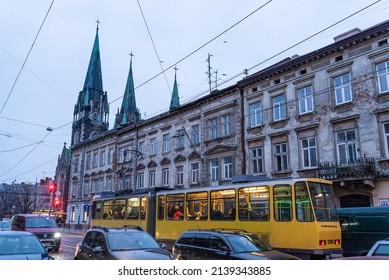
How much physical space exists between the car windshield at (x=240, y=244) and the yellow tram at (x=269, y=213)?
3161mm

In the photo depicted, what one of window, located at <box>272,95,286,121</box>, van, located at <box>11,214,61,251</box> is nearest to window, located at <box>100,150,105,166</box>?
van, located at <box>11,214,61,251</box>

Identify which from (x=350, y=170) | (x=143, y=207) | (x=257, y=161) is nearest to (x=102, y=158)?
(x=257, y=161)

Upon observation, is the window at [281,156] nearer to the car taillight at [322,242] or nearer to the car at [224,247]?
the car taillight at [322,242]

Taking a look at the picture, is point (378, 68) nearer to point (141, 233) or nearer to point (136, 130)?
point (141, 233)

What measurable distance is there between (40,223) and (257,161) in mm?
14098

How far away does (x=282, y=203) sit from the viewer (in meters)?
12.9

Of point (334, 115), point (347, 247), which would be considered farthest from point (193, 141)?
point (347, 247)

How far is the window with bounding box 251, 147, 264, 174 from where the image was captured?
24.5m

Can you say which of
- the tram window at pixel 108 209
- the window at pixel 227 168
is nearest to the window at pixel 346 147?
Answer: the window at pixel 227 168

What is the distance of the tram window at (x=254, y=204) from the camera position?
526 inches

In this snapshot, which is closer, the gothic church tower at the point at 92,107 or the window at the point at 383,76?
the window at the point at 383,76

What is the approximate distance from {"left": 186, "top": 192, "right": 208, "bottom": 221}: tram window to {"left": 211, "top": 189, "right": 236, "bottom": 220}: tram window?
1.54ft

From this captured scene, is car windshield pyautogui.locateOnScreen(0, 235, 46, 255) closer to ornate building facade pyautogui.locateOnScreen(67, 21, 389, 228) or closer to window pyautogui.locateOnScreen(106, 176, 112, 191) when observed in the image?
ornate building facade pyautogui.locateOnScreen(67, 21, 389, 228)

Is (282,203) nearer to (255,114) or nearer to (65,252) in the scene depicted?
(65,252)
